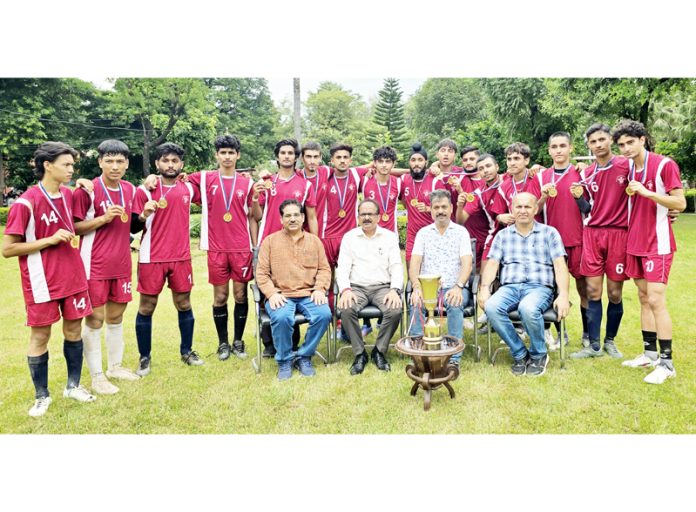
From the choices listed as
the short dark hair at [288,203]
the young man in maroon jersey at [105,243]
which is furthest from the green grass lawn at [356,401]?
the short dark hair at [288,203]

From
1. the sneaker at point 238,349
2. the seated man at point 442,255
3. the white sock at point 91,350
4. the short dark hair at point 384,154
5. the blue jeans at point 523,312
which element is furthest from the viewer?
the short dark hair at point 384,154

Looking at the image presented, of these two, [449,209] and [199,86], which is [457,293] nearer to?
[449,209]

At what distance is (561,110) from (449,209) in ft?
Answer: 53.2

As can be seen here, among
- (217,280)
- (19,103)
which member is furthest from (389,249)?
(19,103)

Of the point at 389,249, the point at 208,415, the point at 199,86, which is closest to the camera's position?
the point at 208,415

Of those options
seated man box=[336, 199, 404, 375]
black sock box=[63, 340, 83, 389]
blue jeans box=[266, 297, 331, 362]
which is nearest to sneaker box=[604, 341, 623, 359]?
seated man box=[336, 199, 404, 375]

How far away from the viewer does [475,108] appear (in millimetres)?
45844

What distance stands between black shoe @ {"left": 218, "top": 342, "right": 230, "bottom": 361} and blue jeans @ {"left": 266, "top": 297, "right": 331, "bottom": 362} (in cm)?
80

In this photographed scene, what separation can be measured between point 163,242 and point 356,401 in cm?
237

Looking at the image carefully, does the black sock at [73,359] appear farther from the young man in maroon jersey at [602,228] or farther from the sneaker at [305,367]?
the young man in maroon jersey at [602,228]

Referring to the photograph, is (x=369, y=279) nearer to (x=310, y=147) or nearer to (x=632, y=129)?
(x=310, y=147)

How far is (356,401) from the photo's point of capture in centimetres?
405

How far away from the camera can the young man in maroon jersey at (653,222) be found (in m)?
4.29

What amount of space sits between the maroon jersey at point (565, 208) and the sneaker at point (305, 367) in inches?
111
